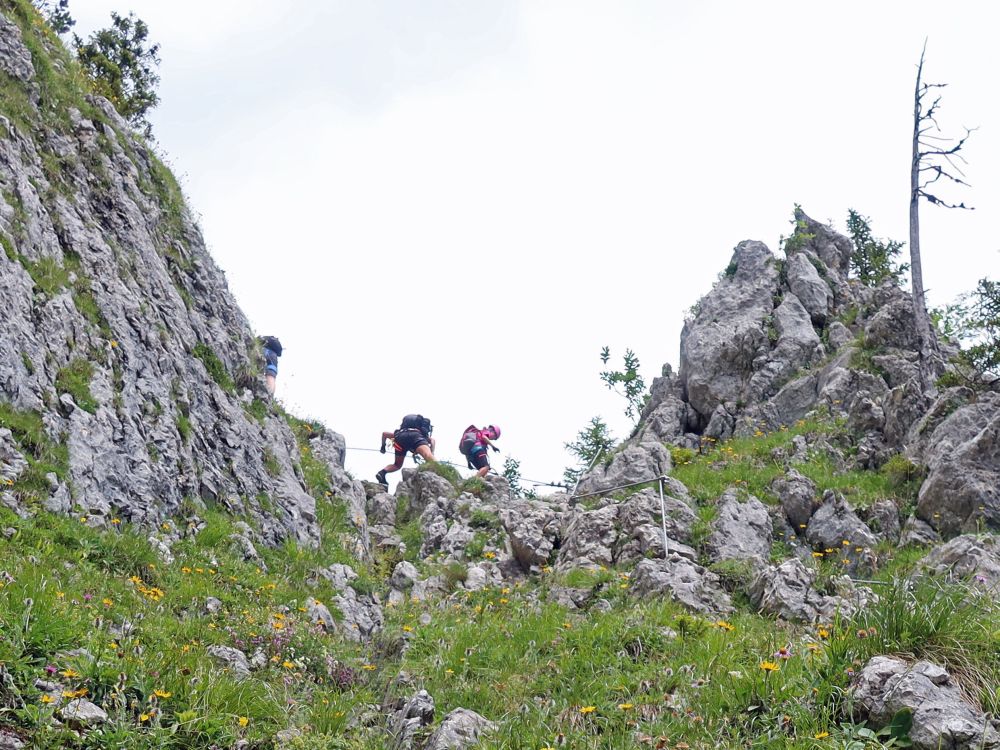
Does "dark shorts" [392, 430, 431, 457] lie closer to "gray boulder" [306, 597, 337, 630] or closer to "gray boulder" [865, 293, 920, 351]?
"gray boulder" [306, 597, 337, 630]

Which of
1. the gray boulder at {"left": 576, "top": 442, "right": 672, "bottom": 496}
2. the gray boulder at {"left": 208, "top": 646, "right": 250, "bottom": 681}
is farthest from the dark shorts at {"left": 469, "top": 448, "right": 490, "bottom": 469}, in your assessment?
the gray boulder at {"left": 208, "top": 646, "right": 250, "bottom": 681}

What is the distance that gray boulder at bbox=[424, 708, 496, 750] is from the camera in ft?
20.9

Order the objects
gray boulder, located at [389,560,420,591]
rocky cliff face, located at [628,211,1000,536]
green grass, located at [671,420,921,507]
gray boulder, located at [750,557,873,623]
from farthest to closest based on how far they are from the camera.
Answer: green grass, located at [671,420,921,507]
rocky cliff face, located at [628,211,1000,536]
gray boulder, located at [389,560,420,591]
gray boulder, located at [750,557,873,623]

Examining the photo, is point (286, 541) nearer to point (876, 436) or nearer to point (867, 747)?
point (867, 747)

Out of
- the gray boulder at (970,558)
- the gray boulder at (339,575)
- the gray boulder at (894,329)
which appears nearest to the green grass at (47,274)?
the gray boulder at (339,575)

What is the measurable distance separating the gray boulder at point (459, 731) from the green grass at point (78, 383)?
651 centimetres

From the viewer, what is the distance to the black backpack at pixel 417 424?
846 inches

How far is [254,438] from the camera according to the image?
14148mm

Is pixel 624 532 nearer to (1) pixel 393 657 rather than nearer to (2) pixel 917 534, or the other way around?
(2) pixel 917 534

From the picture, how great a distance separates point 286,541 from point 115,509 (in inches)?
128

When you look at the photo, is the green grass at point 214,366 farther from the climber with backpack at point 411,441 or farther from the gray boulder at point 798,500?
the gray boulder at point 798,500

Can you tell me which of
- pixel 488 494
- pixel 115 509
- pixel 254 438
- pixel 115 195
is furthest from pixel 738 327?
pixel 115 509

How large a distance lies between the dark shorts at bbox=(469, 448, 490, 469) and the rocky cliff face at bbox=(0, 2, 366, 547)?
13.9 feet

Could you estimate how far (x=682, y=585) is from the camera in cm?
1087
